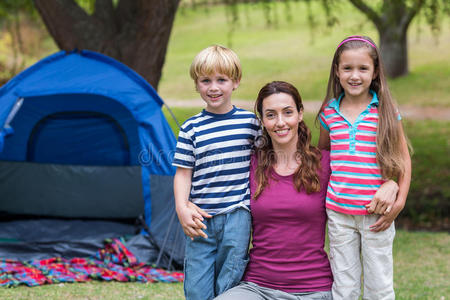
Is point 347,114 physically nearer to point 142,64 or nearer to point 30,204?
point 142,64

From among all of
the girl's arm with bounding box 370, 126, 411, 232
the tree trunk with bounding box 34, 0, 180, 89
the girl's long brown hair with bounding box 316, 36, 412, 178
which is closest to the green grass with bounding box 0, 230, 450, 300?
the girl's arm with bounding box 370, 126, 411, 232

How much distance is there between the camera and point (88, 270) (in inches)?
161

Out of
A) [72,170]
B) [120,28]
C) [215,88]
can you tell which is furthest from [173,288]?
[120,28]

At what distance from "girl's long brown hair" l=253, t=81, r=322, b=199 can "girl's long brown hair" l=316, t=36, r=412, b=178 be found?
258 millimetres

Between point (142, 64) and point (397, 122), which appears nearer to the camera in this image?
point (397, 122)

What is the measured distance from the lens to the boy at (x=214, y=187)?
2293 mm

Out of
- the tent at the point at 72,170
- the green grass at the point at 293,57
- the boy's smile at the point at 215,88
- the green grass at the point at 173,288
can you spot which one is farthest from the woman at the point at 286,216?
the green grass at the point at 293,57

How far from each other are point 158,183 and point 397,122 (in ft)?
8.05

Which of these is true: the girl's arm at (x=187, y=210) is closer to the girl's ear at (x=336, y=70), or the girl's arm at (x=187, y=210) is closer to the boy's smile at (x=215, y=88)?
the boy's smile at (x=215, y=88)

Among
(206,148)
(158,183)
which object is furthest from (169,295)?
(206,148)

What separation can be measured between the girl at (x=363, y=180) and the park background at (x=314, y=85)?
0.86 meters

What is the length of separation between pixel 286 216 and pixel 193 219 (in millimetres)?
382

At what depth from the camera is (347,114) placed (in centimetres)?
236

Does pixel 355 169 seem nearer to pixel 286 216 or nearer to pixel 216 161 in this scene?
pixel 286 216
